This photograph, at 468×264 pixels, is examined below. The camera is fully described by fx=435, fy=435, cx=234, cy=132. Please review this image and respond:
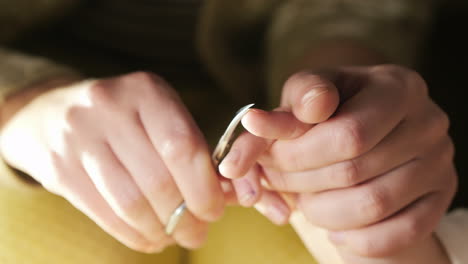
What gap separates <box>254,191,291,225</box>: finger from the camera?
1.21ft

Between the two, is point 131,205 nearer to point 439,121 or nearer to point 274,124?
point 274,124

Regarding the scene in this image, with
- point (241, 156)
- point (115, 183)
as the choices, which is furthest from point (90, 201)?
point (241, 156)

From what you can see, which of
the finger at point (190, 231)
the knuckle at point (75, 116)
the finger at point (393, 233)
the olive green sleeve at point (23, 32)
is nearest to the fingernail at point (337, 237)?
the finger at point (393, 233)

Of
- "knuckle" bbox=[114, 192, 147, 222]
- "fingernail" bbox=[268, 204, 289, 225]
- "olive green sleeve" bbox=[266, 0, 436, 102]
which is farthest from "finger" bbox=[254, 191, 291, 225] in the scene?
"olive green sleeve" bbox=[266, 0, 436, 102]

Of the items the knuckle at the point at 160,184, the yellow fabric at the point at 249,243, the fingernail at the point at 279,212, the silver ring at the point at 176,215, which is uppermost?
the knuckle at the point at 160,184

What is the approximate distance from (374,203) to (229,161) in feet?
0.37

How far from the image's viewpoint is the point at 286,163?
332 mm

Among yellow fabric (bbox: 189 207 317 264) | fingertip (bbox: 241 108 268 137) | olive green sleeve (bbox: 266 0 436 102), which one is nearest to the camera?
fingertip (bbox: 241 108 268 137)

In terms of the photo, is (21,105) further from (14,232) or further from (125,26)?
(125,26)

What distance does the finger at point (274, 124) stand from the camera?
0.91ft

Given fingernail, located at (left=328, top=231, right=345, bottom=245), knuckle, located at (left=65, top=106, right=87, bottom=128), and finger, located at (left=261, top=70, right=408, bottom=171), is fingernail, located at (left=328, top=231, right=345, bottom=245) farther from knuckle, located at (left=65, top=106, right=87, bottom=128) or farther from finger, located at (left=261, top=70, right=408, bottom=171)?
knuckle, located at (left=65, top=106, right=87, bottom=128)

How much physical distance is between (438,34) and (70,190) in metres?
0.66

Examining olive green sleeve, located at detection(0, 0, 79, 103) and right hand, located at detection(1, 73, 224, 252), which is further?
olive green sleeve, located at detection(0, 0, 79, 103)

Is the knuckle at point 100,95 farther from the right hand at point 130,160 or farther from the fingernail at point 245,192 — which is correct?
the fingernail at point 245,192
